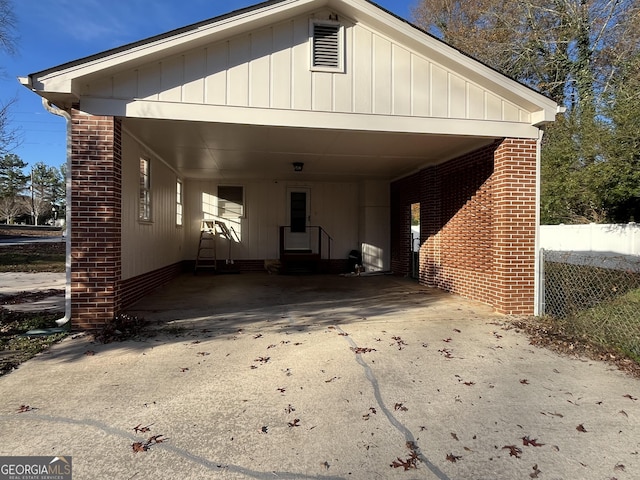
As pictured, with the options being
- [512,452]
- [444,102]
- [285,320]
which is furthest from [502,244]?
[512,452]

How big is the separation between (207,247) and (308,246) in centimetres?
324

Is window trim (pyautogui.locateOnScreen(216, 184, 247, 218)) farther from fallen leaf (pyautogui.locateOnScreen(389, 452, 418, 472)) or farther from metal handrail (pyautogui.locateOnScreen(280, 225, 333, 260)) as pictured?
fallen leaf (pyautogui.locateOnScreen(389, 452, 418, 472))

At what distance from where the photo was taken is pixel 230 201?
12.6 m

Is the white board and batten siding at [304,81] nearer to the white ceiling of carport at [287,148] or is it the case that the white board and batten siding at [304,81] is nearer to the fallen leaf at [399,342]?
the white ceiling of carport at [287,148]

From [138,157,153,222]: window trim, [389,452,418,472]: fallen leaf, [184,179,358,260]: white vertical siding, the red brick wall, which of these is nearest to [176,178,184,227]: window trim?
[184,179,358,260]: white vertical siding

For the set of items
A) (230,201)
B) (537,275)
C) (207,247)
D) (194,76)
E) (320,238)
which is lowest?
(537,275)

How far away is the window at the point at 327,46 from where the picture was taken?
5.86 meters

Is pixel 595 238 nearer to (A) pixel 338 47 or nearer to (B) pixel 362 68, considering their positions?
(B) pixel 362 68

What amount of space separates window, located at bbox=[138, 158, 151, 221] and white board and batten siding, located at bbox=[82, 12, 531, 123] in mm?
2533

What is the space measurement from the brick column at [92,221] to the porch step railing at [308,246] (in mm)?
7316

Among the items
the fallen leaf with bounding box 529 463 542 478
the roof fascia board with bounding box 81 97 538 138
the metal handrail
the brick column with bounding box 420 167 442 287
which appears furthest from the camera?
the metal handrail

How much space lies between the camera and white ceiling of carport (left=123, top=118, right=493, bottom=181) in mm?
6426

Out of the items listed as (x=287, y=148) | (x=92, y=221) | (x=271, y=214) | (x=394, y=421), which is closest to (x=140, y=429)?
(x=394, y=421)

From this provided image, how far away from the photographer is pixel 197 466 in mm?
2436
